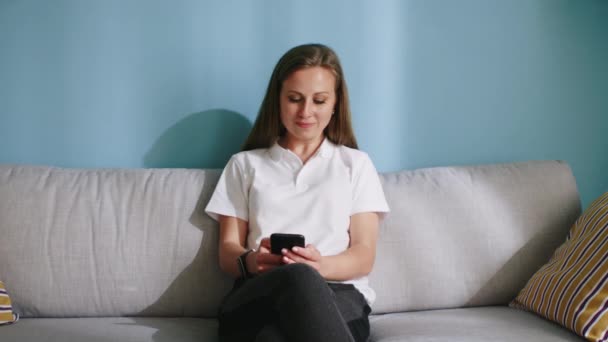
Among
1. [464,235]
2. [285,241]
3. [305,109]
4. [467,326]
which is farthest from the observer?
[464,235]

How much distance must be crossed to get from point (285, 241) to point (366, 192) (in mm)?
360

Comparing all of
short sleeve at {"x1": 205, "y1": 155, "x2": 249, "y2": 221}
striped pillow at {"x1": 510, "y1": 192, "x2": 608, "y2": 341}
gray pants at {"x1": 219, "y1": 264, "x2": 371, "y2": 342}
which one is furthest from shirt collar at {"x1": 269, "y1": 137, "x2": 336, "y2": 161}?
striped pillow at {"x1": 510, "y1": 192, "x2": 608, "y2": 341}

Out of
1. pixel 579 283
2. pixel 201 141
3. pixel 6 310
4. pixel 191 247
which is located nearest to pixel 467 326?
pixel 579 283

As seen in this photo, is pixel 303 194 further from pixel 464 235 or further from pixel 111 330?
pixel 111 330

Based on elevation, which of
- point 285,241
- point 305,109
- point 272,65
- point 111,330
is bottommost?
point 111,330

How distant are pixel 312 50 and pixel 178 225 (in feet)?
1.96

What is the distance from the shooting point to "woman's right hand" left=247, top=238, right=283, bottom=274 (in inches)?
53.0

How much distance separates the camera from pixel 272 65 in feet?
6.13

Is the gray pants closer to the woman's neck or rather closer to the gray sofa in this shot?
the gray sofa

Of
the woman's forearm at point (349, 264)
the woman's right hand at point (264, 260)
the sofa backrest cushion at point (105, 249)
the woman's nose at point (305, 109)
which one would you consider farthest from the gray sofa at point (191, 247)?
the woman's nose at point (305, 109)

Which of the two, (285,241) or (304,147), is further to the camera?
(304,147)

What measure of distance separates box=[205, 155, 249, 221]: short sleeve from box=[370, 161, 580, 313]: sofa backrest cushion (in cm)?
40

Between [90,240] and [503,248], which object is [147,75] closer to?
[90,240]

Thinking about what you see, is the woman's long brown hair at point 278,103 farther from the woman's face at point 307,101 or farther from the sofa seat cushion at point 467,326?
the sofa seat cushion at point 467,326
